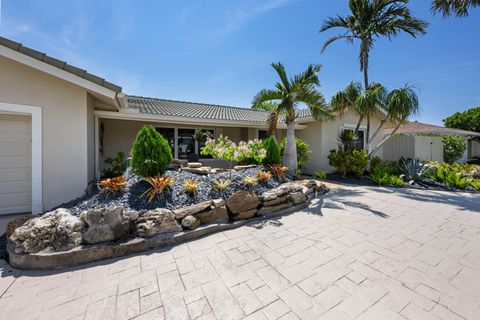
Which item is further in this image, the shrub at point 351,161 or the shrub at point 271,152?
the shrub at point 351,161

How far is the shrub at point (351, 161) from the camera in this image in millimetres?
8875

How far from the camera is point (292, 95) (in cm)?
693

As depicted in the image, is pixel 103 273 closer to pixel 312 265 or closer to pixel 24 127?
pixel 312 265

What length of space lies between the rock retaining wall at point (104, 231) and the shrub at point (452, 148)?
1792 cm

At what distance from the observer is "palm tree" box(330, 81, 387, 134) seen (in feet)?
27.9

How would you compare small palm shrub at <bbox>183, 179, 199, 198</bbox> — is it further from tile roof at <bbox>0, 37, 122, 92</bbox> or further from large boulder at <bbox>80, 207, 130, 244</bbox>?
tile roof at <bbox>0, 37, 122, 92</bbox>

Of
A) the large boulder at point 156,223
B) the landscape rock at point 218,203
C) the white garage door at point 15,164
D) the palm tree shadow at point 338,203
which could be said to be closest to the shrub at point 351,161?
the palm tree shadow at point 338,203

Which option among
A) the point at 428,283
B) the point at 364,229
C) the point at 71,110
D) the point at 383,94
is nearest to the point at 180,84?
the point at 71,110

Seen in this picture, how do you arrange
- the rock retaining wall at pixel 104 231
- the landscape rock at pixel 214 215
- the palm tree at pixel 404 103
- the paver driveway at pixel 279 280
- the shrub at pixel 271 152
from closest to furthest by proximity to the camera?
1. the paver driveway at pixel 279 280
2. the rock retaining wall at pixel 104 231
3. the landscape rock at pixel 214 215
4. the shrub at pixel 271 152
5. the palm tree at pixel 404 103

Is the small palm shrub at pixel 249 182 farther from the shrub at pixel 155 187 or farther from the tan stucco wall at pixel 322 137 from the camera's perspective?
the tan stucco wall at pixel 322 137

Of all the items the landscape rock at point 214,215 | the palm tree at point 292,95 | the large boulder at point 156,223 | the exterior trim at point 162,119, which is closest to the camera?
the large boulder at point 156,223

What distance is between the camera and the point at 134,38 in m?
7.16

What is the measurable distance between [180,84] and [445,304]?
12063 mm

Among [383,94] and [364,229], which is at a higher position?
[383,94]
